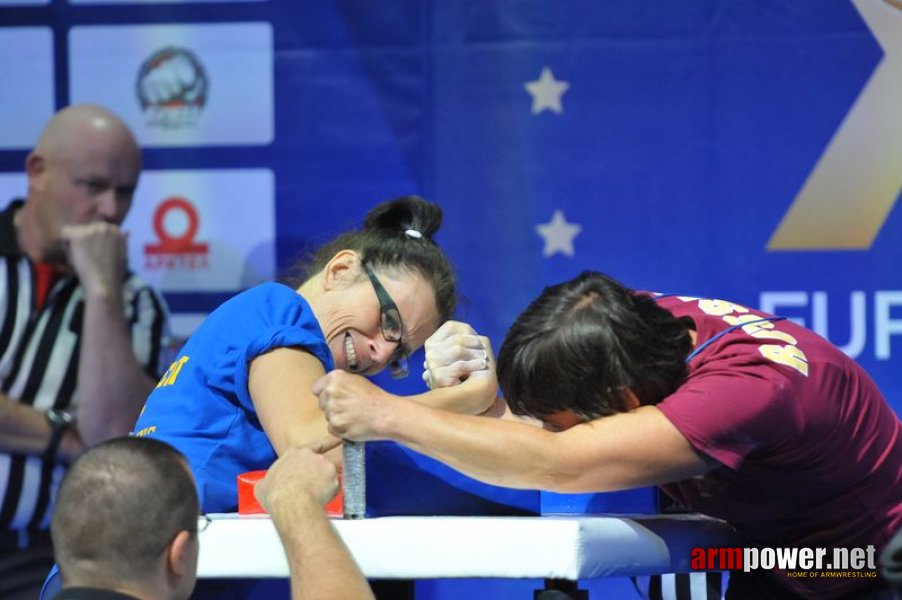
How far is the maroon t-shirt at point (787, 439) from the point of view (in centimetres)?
175

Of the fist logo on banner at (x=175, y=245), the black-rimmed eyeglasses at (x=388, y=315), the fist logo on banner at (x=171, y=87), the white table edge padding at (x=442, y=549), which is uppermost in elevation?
the fist logo on banner at (x=171, y=87)

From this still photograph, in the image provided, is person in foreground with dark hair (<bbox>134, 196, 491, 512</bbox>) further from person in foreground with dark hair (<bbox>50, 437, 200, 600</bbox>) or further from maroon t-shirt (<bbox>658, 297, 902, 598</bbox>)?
maroon t-shirt (<bbox>658, 297, 902, 598</bbox>)

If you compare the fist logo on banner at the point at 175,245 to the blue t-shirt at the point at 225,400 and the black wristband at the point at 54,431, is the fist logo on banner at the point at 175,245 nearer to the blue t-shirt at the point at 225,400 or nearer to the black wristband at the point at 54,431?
the black wristband at the point at 54,431

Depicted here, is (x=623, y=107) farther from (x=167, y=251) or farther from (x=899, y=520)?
(x=899, y=520)

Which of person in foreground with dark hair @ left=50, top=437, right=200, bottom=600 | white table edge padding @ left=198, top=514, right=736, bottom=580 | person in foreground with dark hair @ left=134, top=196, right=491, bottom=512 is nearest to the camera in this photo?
person in foreground with dark hair @ left=50, top=437, right=200, bottom=600

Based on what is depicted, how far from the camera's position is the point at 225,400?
79.4 inches

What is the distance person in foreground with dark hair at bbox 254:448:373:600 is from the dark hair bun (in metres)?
0.88

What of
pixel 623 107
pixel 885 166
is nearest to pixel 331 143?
pixel 623 107

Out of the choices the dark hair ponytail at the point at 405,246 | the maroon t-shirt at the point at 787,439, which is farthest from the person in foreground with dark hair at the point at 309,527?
the dark hair ponytail at the point at 405,246

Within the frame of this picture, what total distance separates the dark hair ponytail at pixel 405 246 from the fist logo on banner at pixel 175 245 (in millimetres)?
913

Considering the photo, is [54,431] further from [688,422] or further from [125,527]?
[688,422]

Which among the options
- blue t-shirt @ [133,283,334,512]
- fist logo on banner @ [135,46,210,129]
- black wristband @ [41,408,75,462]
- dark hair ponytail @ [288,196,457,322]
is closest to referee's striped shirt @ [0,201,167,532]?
black wristband @ [41,408,75,462]

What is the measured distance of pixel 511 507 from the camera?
6.22 feet

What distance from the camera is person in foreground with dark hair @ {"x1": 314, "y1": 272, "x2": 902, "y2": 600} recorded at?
1.74 m
